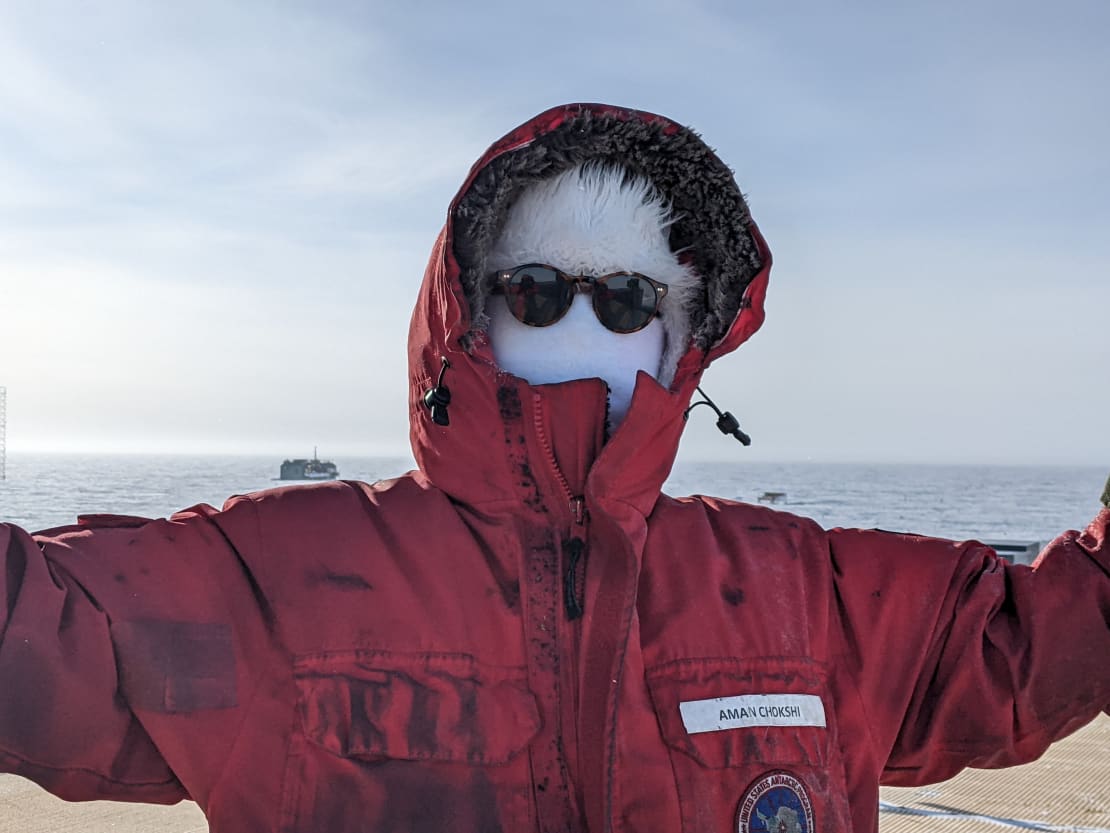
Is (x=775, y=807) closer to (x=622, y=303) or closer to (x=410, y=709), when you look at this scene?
(x=410, y=709)

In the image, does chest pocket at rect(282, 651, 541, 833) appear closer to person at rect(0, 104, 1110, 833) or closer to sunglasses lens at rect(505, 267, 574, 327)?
person at rect(0, 104, 1110, 833)

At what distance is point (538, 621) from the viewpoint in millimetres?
1535

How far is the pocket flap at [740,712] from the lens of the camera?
4.93ft

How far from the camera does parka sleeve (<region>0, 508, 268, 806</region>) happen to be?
130 centimetres

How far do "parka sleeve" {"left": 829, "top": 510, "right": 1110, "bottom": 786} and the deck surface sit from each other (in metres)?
1.61

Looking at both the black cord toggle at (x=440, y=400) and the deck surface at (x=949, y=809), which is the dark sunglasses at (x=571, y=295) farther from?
the deck surface at (x=949, y=809)

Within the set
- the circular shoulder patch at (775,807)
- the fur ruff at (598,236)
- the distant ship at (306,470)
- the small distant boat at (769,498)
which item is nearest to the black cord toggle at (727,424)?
the fur ruff at (598,236)

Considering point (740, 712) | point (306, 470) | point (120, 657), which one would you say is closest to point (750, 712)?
point (740, 712)

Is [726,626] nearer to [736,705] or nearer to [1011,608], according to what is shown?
[736,705]

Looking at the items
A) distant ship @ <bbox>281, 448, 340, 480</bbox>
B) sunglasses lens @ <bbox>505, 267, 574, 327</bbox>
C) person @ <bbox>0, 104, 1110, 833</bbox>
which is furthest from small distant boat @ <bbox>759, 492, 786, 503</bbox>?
sunglasses lens @ <bbox>505, 267, 574, 327</bbox>

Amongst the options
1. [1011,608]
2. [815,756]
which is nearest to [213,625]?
[815,756]

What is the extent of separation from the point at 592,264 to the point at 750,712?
2.78 feet

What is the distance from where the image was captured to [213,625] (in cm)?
146

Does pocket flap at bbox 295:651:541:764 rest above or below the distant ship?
above
